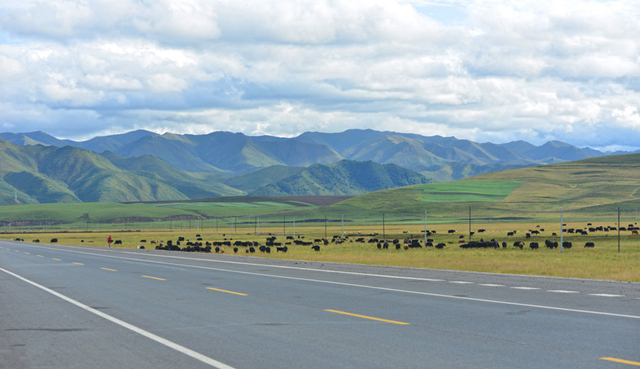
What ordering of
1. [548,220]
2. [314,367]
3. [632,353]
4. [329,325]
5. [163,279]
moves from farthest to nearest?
[548,220]
[163,279]
[329,325]
[632,353]
[314,367]

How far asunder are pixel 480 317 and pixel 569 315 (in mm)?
1943

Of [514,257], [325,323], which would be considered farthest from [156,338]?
[514,257]

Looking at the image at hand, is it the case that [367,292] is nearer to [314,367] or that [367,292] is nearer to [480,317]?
[480,317]

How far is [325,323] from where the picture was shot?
14.0 metres

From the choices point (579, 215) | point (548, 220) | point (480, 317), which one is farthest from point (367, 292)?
point (579, 215)

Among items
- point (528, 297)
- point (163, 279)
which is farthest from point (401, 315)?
point (163, 279)

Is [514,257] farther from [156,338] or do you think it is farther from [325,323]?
[156,338]

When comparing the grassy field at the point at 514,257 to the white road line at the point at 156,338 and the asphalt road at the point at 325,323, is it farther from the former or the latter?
the white road line at the point at 156,338

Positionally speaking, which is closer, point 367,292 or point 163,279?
point 367,292

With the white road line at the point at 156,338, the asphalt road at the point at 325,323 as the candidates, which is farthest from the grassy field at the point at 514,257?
the white road line at the point at 156,338

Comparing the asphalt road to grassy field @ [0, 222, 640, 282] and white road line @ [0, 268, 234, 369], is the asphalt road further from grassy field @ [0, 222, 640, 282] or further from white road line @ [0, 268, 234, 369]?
grassy field @ [0, 222, 640, 282]

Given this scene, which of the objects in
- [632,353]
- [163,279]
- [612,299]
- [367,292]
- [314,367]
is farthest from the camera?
[163,279]

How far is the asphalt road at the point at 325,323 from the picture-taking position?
10445 mm

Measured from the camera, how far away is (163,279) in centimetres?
2623
